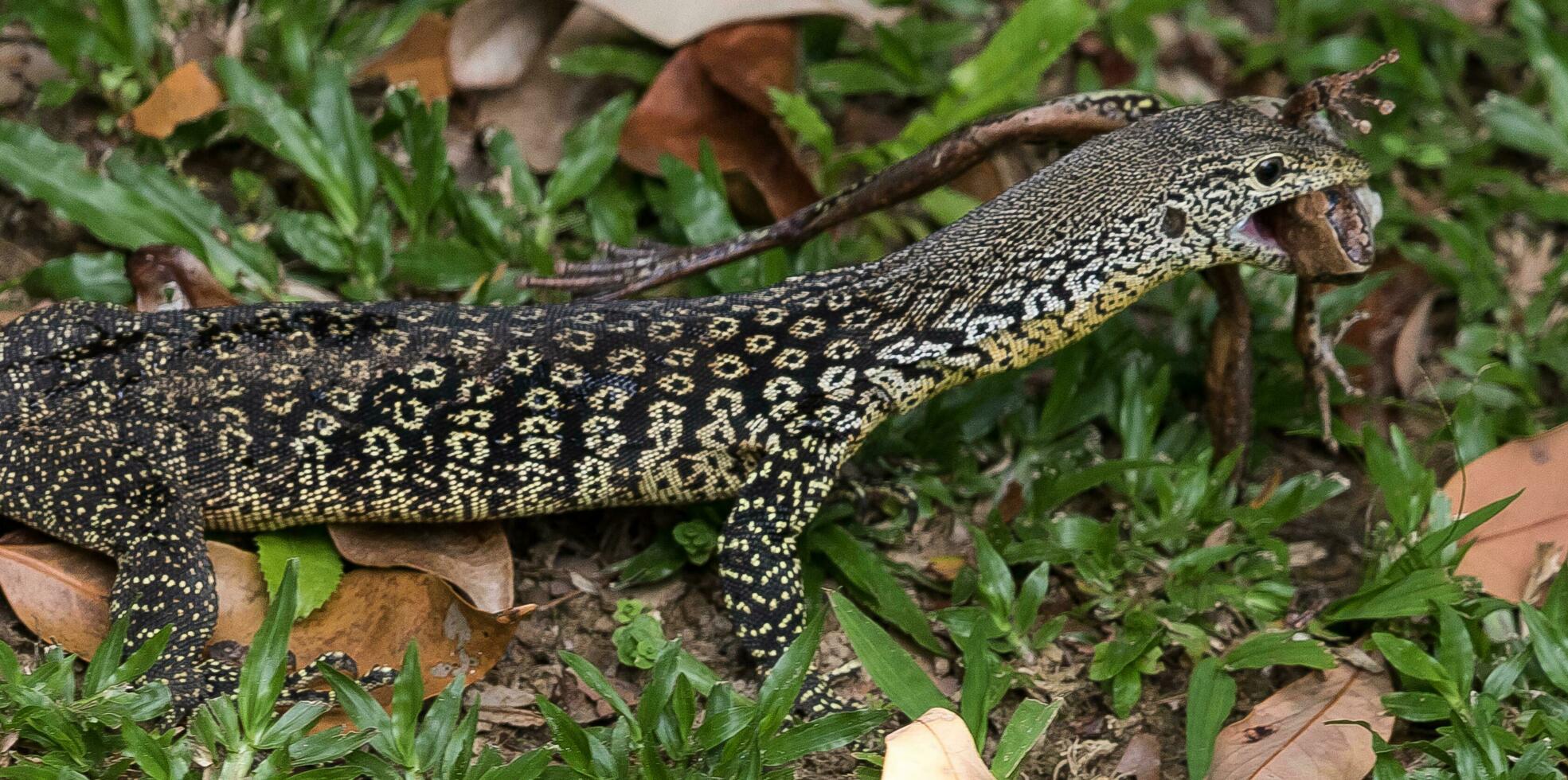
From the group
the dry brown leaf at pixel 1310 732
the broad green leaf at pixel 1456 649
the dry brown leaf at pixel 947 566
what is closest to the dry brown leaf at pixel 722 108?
the dry brown leaf at pixel 947 566

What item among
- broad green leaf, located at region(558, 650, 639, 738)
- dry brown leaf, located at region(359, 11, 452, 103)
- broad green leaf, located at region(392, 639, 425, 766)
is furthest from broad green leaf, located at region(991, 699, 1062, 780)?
dry brown leaf, located at region(359, 11, 452, 103)

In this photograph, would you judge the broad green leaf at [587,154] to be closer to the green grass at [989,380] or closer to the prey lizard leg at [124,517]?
the green grass at [989,380]

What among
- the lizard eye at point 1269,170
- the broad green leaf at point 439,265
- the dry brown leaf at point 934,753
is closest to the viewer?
the dry brown leaf at point 934,753

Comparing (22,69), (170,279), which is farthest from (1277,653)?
(22,69)

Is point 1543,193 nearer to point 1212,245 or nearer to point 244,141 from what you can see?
point 1212,245

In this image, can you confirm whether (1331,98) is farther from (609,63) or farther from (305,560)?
(305,560)

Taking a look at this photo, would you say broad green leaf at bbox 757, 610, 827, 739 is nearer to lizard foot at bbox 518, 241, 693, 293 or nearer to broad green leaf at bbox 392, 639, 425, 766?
broad green leaf at bbox 392, 639, 425, 766

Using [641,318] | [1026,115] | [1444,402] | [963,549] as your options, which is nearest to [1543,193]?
[1444,402]

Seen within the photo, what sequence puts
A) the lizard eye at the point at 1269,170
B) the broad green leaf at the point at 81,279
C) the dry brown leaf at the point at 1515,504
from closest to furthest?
the lizard eye at the point at 1269,170, the dry brown leaf at the point at 1515,504, the broad green leaf at the point at 81,279
